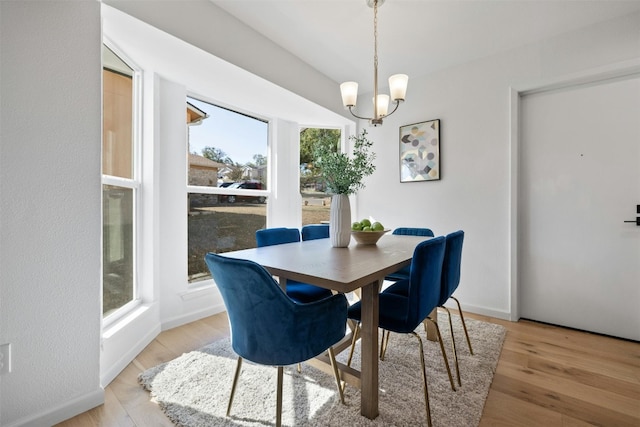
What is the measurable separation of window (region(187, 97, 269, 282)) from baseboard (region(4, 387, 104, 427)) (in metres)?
1.36

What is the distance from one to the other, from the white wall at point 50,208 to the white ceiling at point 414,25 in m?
1.15

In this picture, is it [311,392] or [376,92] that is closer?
[311,392]

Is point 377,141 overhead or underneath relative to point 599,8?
underneath

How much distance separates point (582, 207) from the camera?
2506 millimetres

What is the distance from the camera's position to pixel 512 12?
221 cm

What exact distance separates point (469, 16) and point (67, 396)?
141 inches

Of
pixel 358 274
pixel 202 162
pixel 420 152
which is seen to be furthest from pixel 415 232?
pixel 202 162

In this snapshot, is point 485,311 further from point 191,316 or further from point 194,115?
point 194,115

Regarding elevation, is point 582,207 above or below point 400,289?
above

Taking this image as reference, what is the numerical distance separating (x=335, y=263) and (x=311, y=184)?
254cm

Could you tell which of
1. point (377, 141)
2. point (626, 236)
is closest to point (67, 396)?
point (377, 141)

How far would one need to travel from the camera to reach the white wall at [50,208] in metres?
1.28

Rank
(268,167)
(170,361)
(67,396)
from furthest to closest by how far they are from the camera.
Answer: (268,167) → (170,361) → (67,396)

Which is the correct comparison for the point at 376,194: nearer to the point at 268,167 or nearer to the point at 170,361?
the point at 268,167
